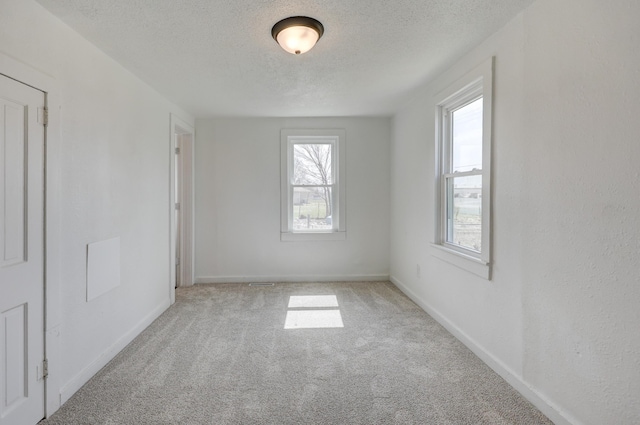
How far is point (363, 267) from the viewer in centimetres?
479

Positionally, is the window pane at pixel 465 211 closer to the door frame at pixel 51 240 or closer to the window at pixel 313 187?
the window at pixel 313 187

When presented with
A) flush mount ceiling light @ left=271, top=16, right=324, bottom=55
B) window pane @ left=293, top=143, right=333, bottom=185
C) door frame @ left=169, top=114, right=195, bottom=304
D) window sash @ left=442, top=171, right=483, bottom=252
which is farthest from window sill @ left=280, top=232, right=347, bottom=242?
flush mount ceiling light @ left=271, top=16, right=324, bottom=55

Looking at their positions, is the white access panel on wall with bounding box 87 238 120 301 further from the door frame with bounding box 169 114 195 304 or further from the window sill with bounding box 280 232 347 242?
the window sill with bounding box 280 232 347 242

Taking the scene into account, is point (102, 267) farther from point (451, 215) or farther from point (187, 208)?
point (451, 215)

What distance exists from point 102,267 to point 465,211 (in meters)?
3.00

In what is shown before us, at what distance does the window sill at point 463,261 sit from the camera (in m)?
2.38

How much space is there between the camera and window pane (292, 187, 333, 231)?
4.79 meters

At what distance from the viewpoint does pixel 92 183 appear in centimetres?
232

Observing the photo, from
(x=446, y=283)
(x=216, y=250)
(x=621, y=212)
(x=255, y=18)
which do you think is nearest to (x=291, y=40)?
(x=255, y=18)

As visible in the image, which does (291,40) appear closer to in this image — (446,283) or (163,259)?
(446,283)

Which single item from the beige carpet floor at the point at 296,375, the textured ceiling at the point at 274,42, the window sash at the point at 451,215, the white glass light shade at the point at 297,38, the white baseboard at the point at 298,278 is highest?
the textured ceiling at the point at 274,42

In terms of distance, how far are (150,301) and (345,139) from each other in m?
3.21

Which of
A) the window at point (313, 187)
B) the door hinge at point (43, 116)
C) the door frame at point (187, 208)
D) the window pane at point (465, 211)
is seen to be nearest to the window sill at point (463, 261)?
the window pane at point (465, 211)

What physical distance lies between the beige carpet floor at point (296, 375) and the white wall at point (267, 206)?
1.25 m
